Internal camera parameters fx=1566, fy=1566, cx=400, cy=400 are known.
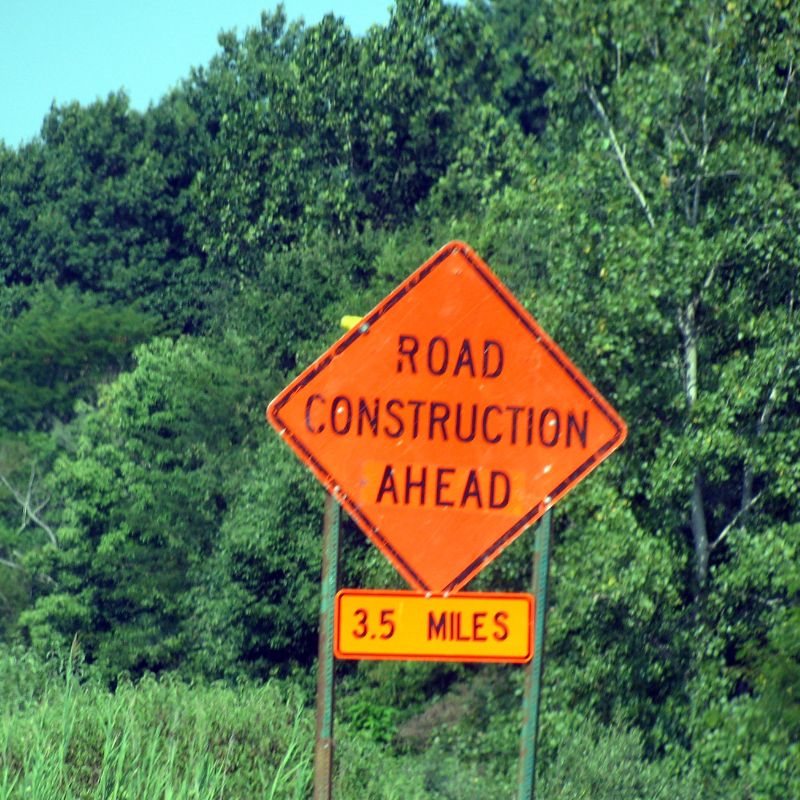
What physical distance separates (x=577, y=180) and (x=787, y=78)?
3.17 meters

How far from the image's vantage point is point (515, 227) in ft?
91.0

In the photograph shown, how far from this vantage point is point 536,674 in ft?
16.8

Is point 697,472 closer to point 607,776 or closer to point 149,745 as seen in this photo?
point 607,776

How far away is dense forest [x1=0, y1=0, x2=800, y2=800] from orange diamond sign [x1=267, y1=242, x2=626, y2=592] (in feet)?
6.00

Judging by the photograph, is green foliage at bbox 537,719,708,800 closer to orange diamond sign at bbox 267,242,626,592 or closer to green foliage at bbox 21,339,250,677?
orange diamond sign at bbox 267,242,626,592

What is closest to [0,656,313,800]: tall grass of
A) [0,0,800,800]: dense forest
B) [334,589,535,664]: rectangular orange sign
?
[0,0,800,800]: dense forest

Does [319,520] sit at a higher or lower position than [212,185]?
lower

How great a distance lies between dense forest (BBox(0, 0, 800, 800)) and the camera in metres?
15.4

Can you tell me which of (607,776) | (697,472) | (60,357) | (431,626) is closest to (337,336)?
(697,472)

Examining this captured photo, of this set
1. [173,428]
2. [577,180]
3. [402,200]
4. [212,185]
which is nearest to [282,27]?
[212,185]

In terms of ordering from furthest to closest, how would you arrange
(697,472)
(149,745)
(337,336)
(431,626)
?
1. (337,336)
2. (697,472)
3. (149,745)
4. (431,626)

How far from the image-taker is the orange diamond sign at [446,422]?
5164mm

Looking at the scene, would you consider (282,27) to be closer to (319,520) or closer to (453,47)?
(453,47)

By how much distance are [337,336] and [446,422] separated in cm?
2748
